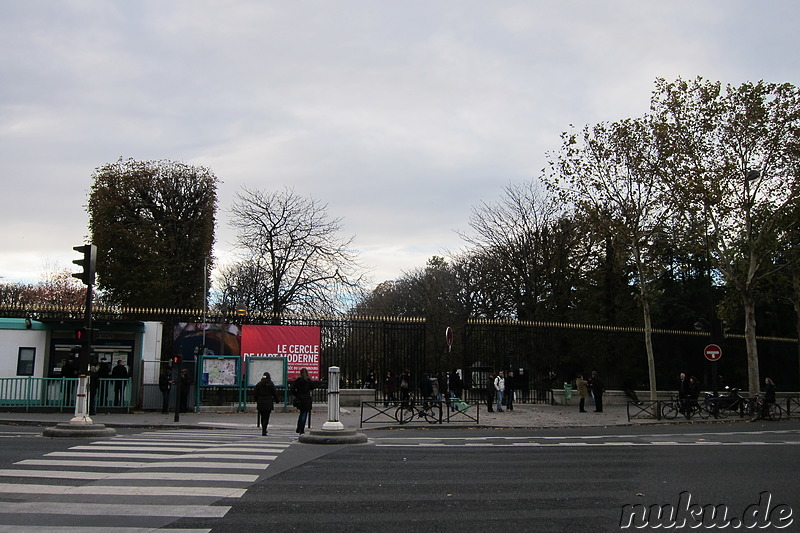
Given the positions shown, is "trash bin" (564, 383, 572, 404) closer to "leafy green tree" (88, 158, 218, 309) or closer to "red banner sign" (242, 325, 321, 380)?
"red banner sign" (242, 325, 321, 380)

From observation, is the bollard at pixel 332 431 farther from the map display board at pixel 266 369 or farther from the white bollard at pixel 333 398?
the map display board at pixel 266 369

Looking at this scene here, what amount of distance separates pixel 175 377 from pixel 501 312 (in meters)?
29.4

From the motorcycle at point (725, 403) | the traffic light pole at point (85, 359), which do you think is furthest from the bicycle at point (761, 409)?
the traffic light pole at point (85, 359)

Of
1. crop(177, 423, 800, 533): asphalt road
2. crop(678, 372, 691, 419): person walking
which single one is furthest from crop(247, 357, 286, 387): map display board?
crop(678, 372, 691, 419): person walking

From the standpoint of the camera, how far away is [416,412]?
78.0ft

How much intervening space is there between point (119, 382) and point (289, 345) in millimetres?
6007

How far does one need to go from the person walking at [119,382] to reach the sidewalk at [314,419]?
64 cm

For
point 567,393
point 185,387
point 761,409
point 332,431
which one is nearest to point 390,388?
point 185,387

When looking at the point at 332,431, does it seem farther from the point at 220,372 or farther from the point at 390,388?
the point at 390,388

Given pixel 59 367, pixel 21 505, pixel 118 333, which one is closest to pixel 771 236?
pixel 118 333

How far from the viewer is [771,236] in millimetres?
29672

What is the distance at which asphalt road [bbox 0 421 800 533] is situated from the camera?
7.69 meters

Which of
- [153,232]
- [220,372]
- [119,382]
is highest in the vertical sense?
[153,232]

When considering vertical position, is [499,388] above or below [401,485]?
above
